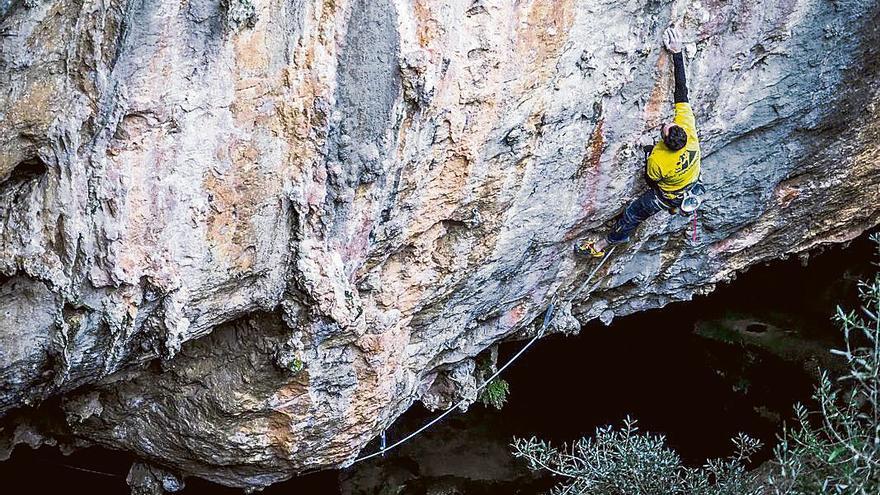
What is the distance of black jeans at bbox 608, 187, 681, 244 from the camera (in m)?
6.17

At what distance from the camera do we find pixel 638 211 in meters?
6.32

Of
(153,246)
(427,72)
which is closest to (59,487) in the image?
(153,246)

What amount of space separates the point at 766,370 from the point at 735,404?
1.66 feet

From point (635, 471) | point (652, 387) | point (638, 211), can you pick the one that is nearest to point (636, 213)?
point (638, 211)

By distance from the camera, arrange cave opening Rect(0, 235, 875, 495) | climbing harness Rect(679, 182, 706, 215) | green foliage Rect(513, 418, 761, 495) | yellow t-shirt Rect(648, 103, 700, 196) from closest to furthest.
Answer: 1. yellow t-shirt Rect(648, 103, 700, 196)
2. climbing harness Rect(679, 182, 706, 215)
3. green foliage Rect(513, 418, 761, 495)
4. cave opening Rect(0, 235, 875, 495)

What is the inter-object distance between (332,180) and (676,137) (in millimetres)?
2066

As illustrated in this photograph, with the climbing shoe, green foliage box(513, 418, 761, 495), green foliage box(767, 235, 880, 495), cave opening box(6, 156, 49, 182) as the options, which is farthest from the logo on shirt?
cave opening box(6, 156, 49, 182)

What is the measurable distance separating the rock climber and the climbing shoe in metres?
0.27

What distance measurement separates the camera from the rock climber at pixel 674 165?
566 centimetres

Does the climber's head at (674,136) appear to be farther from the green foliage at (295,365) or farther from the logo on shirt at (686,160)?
the green foliage at (295,365)

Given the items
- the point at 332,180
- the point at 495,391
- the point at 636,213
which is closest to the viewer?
the point at 332,180

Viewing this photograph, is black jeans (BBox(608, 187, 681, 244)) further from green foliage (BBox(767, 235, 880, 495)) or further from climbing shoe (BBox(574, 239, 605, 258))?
green foliage (BBox(767, 235, 880, 495))

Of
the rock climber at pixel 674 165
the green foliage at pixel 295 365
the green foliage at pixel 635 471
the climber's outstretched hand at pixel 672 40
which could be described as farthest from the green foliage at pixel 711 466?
the green foliage at pixel 295 365

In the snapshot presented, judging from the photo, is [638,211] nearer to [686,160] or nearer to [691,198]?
[691,198]
